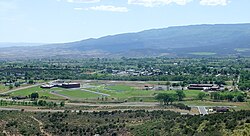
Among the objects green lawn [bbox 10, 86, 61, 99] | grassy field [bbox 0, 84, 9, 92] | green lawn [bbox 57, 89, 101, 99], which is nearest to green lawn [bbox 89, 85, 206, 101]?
green lawn [bbox 57, 89, 101, 99]

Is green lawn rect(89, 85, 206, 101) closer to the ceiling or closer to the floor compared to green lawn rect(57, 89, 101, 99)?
closer to the ceiling

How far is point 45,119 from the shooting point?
5297 cm

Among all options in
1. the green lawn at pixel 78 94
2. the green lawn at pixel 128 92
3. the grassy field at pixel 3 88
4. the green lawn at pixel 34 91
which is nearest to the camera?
the green lawn at pixel 128 92

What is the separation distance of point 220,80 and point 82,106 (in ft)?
139

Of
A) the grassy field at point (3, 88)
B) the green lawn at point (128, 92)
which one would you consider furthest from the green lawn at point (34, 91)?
the green lawn at point (128, 92)

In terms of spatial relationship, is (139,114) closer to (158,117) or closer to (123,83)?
A: (158,117)

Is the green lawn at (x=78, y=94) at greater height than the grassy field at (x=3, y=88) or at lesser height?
lesser

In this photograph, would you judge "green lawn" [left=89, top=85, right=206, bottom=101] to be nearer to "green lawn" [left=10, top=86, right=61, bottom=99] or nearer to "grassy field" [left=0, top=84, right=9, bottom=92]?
"green lawn" [left=10, top=86, right=61, bottom=99]

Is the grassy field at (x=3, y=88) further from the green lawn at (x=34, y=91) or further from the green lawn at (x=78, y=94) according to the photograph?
the green lawn at (x=78, y=94)

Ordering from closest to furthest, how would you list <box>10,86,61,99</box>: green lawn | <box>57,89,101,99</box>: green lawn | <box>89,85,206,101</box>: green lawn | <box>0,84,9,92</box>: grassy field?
<box>89,85,206,101</box>: green lawn, <box>57,89,101,99</box>: green lawn, <box>10,86,61,99</box>: green lawn, <box>0,84,9,92</box>: grassy field

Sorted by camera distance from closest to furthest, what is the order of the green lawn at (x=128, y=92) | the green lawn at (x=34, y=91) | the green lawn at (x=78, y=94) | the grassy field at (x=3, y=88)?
the green lawn at (x=128, y=92)
the green lawn at (x=78, y=94)
the green lawn at (x=34, y=91)
the grassy field at (x=3, y=88)

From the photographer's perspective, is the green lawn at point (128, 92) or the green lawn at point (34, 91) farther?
the green lawn at point (34, 91)

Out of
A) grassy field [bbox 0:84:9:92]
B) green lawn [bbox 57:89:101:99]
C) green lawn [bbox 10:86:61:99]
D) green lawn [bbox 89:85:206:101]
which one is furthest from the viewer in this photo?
grassy field [bbox 0:84:9:92]

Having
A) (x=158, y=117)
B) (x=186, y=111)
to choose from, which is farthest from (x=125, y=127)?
(x=186, y=111)
